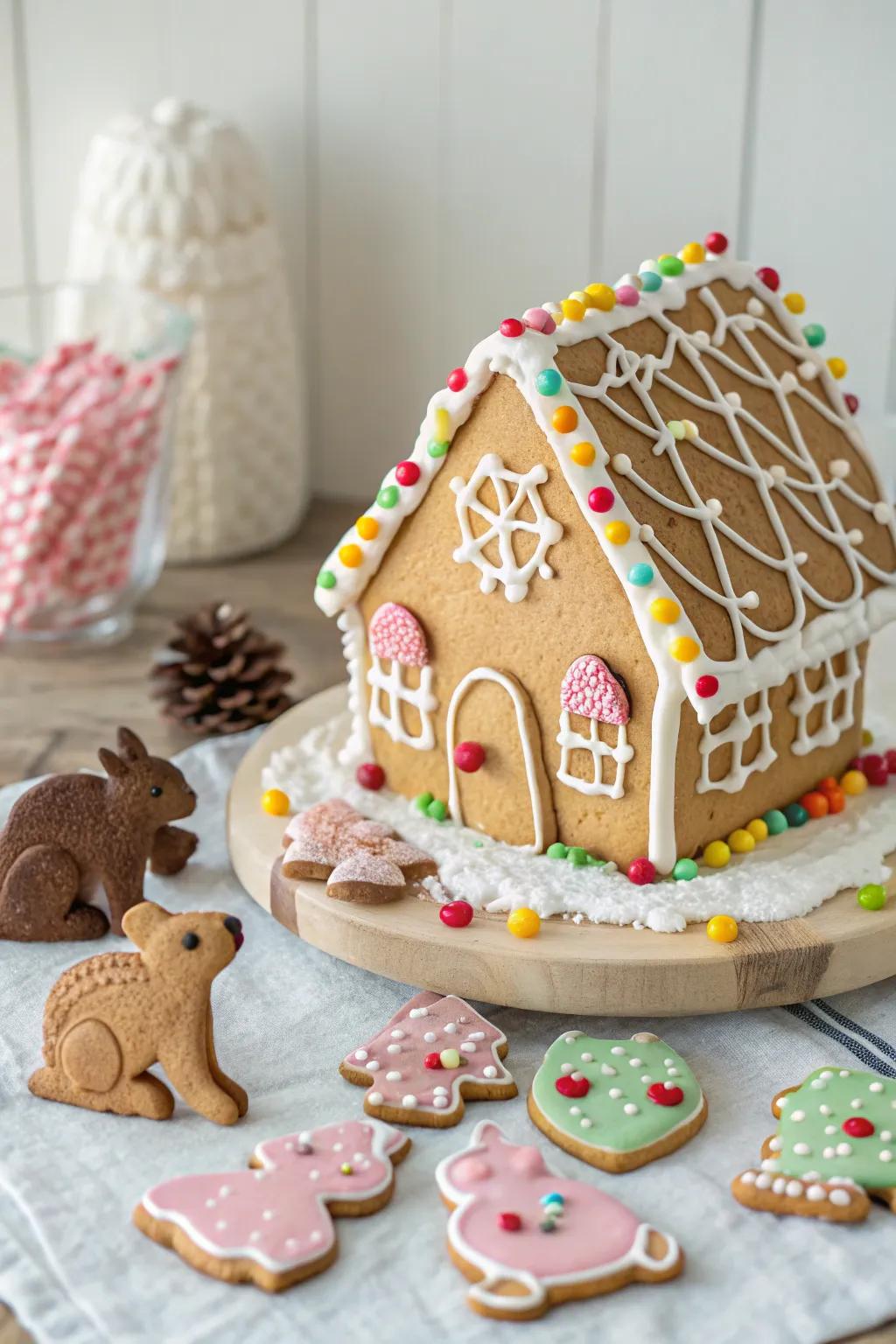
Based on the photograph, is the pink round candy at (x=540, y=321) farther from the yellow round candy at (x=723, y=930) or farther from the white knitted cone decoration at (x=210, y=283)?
the white knitted cone decoration at (x=210, y=283)

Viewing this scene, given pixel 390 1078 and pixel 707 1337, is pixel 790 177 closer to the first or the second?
pixel 390 1078

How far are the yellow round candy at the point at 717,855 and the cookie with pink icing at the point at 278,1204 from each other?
1.22 feet

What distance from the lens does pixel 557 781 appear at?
1.30 meters

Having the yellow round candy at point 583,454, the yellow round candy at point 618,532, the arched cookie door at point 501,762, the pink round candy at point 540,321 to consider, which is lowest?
the arched cookie door at point 501,762

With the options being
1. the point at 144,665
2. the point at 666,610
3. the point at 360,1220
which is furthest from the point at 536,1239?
the point at 144,665

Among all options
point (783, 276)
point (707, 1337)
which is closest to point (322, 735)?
point (707, 1337)

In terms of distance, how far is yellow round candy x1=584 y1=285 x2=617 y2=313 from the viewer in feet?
4.24

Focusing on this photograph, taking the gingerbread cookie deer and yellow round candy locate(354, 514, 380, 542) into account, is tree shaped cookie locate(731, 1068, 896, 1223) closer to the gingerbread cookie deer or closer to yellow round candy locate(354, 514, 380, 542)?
the gingerbread cookie deer

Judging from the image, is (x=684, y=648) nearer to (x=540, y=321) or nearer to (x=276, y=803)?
(x=540, y=321)

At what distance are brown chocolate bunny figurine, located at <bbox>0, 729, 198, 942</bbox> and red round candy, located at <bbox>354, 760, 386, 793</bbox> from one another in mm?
178

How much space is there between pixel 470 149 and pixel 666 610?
1156 millimetres

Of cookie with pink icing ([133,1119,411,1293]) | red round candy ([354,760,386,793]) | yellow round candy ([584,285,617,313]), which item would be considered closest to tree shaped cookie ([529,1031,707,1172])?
cookie with pink icing ([133,1119,411,1293])

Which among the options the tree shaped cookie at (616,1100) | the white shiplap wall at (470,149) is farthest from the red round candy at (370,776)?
the white shiplap wall at (470,149)

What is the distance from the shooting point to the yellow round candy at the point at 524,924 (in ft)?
3.93
